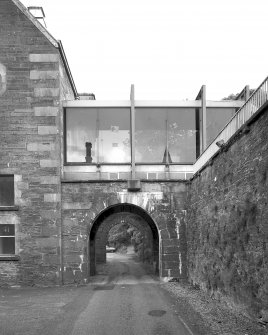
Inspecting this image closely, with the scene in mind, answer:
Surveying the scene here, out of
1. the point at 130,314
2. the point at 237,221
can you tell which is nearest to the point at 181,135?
the point at 237,221

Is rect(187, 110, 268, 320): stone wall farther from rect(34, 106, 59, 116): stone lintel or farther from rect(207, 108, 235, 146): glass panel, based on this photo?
rect(34, 106, 59, 116): stone lintel

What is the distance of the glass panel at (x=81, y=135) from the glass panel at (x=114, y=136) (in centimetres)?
30

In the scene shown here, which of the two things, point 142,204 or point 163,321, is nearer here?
point 163,321

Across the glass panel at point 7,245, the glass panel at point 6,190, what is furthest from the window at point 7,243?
the glass panel at point 6,190

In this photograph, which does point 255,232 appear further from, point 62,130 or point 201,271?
point 62,130

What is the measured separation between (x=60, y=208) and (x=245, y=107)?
927 centimetres

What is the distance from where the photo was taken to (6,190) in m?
16.3

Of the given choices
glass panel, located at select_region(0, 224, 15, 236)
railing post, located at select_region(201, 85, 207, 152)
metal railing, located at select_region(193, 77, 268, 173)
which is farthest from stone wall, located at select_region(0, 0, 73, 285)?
metal railing, located at select_region(193, 77, 268, 173)

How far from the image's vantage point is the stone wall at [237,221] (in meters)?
8.07

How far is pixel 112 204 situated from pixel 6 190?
430cm

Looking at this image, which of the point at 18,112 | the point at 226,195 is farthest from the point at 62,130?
the point at 226,195

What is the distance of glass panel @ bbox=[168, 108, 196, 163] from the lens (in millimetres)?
17391

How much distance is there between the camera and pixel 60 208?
16328 millimetres

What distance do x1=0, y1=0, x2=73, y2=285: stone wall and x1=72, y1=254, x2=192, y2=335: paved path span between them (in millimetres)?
2968
